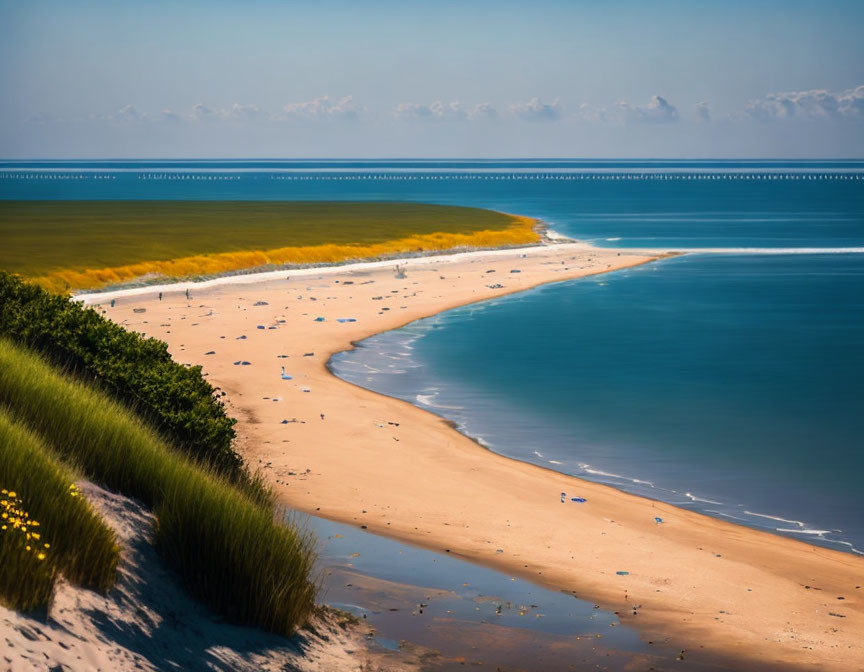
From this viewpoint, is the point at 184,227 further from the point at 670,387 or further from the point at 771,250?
the point at 670,387

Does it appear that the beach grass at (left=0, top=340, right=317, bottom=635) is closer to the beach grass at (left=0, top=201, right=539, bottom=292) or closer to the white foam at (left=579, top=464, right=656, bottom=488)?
the white foam at (left=579, top=464, right=656, bottom=488)

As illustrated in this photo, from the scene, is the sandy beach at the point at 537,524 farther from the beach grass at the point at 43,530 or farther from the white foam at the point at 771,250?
the white foam at the point at 771,250

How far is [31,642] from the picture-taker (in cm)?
865

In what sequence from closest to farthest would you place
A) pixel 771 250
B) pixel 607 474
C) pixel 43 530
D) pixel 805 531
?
pixel 43 530
pixel 805 531
pixel 607 474
pixel 771 250

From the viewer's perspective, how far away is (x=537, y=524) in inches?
719

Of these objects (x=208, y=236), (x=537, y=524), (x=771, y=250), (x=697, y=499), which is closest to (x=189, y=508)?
(x=537, y=524)

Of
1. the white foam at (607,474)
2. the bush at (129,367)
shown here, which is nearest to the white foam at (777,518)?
the white foam at (607,474)

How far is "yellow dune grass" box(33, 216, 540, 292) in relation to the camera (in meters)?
54.1

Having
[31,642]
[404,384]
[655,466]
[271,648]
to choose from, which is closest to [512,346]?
[404,384]

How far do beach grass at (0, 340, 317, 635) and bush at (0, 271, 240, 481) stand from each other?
1297 millimetres

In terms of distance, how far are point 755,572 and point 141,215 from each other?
323 ft

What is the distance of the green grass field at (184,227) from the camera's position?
6284 centimetres

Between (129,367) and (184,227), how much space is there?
74.4 m

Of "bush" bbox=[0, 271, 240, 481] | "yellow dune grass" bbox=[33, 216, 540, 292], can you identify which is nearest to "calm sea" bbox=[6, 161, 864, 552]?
"bush" bbox=[0, 271, 240, 481]
